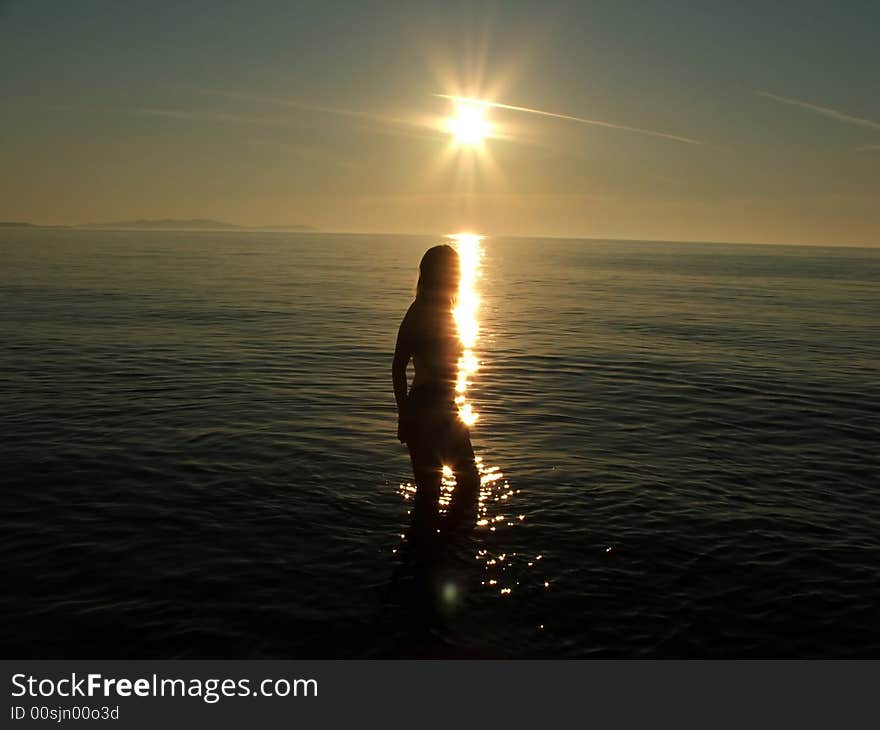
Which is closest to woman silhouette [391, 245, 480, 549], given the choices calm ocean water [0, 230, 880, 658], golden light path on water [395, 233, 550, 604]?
golden light path on water [395, 233, 550, 604]

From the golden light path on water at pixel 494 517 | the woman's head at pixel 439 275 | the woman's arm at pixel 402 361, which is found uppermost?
the woman's head at pixel 439 275

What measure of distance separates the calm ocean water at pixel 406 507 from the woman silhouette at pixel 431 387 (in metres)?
0.79

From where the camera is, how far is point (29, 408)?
47.2 ft

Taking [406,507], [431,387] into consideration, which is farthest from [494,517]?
[431,387]

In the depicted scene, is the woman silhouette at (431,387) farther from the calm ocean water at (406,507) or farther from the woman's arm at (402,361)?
the calm ocean water at (406,507)

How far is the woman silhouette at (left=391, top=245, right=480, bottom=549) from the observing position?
790 centimetres

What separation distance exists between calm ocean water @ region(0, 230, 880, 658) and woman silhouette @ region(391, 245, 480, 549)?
2.61 ft

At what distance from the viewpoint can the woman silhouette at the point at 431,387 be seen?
311 inches

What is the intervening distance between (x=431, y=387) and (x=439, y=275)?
50.9 inches

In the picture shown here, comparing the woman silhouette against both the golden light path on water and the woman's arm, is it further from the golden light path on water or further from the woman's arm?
the golden light path on water

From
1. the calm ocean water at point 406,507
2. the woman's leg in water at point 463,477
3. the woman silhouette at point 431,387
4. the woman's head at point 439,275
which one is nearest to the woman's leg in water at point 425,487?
the woman silhouette at point 431,387

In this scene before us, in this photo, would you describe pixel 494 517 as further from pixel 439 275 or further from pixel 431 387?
pixel 439 275

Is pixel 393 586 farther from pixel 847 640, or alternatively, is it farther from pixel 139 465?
pixel 139 465

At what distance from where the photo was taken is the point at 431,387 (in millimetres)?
8180
